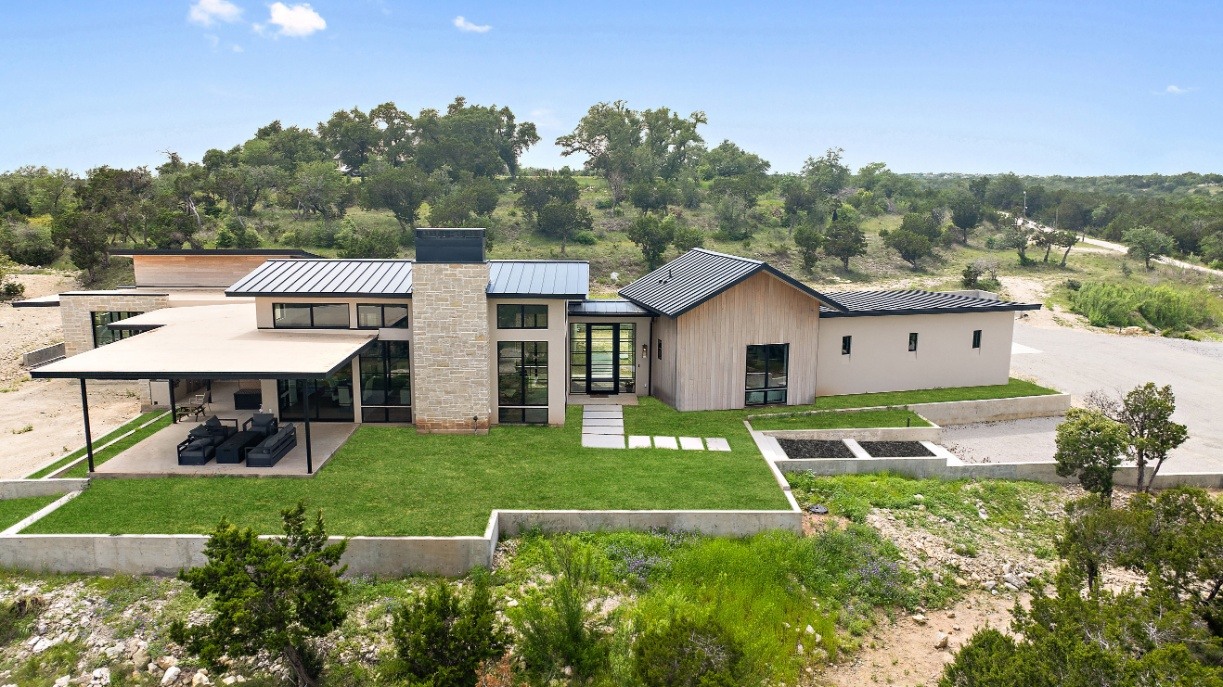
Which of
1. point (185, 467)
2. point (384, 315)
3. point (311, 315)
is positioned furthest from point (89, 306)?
point (384, 315)

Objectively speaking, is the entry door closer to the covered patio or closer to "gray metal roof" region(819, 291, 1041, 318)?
"gray metal roof" region(819, 291, 1041, 318)

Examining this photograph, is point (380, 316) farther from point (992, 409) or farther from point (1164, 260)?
point (1164, 260)

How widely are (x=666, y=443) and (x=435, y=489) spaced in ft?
18.4

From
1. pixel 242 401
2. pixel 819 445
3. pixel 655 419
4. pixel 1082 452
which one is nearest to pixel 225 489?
pixel 242 401

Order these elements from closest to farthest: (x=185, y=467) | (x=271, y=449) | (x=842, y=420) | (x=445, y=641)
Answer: (x=445, y=641), (x=185, y=467), (x=271, y=449), (x=842, y=420)

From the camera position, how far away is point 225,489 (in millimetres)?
13641

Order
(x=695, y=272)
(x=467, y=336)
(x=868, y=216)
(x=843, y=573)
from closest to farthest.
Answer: (x=843, y=573)
(x=467, y=336)
(x=695, y=272)
(x=868, y=216)

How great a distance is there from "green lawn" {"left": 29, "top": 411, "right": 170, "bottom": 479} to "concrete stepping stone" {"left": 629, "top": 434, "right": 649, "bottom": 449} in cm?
1122

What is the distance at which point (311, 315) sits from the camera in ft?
57.2

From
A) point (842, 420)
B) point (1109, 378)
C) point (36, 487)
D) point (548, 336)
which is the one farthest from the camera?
point (1109, 378)

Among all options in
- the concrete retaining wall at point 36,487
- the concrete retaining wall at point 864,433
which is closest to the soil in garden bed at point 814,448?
the concrete retaining wall at point 864,433

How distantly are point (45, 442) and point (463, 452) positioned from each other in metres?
10.4

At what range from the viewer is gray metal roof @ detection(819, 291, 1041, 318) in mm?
20953

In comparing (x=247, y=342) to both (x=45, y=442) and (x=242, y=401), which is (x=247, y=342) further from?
(x=45, y=442)
